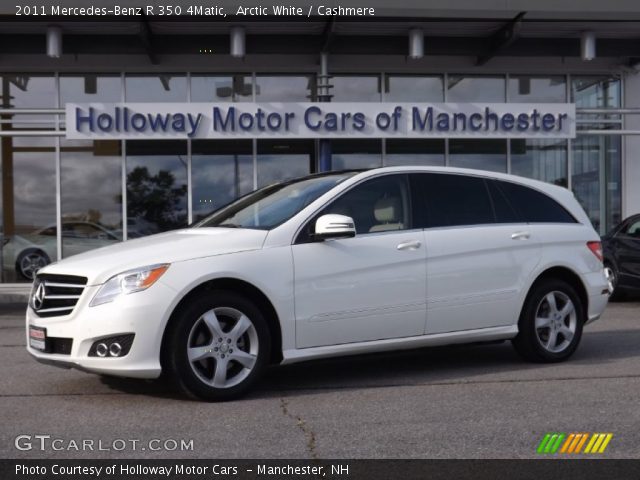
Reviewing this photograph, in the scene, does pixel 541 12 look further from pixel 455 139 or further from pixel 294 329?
pixel 294 329

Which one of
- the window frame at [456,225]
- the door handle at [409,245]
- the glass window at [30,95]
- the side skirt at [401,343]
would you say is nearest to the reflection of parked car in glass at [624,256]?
the window frame at [456,225]

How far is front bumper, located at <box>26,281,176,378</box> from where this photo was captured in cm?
553

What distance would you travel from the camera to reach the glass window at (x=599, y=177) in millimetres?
18250

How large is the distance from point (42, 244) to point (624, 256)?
10.6 metres

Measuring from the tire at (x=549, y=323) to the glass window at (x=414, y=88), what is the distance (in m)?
10.9

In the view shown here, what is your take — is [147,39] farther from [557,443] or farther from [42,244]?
[557,443]

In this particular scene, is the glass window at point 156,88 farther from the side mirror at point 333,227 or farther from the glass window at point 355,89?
the side mirror at point 333,227

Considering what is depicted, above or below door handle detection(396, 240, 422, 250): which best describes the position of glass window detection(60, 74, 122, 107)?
above

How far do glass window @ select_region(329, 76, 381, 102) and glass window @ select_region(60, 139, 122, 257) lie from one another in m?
4.48

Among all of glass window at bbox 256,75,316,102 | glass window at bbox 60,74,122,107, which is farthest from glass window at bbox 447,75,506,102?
glass window at bbox 60,74,122,107

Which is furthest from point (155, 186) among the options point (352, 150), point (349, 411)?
point (349, 411)

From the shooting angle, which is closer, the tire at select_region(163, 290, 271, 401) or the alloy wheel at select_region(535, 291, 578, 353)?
the tire at select_region(163, 290, 271, 401)

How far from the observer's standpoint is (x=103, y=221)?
16.8m

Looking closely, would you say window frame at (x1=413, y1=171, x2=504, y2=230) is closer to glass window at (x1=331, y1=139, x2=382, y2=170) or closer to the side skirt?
the side skirt
